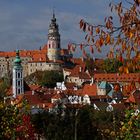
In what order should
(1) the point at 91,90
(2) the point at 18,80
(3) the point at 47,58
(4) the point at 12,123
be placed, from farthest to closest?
(3) the point at 47,58
(1) the point at 91,90
(2) the point at 18,80
(4) the point at 12,123

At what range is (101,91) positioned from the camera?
70688 millimetres

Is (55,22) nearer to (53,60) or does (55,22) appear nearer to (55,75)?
(53,60)

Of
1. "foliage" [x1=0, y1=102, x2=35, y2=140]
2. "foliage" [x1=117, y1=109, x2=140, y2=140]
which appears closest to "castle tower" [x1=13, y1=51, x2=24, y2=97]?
"foliage" [x1=0, y1=102, x2=35, y2=140]

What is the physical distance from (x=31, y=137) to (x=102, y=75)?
75670mm

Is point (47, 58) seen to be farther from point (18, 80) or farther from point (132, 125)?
point (132, 125)

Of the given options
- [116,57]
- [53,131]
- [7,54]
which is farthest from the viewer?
[7,54]

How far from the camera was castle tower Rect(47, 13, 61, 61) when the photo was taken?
110188 mm

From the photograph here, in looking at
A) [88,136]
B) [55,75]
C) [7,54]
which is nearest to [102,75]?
[55,75]

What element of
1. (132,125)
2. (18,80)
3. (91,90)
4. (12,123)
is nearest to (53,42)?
(91,90)

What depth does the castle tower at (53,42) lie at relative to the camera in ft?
362

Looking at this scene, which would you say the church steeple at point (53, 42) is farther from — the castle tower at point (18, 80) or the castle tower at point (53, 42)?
the castle tower at point (18, 80)

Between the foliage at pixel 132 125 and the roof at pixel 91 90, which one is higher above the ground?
the roof at pixel 91 90

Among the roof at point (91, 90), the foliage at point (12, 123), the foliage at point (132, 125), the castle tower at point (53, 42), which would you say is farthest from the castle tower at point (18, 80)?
the foliage at point (132, 125)

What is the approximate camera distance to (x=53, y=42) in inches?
4338
